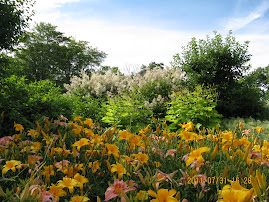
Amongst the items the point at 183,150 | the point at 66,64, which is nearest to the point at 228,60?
the point at 183,150

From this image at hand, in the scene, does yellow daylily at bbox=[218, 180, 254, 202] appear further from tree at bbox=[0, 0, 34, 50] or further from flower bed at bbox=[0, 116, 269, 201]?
tree at bbox=[0, 0, 34, 50]

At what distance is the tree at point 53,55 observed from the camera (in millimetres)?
26828

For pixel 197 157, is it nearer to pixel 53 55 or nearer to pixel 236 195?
pixel 236 195

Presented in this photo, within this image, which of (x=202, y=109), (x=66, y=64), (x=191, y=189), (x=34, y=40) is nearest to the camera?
(x=191, y=189)

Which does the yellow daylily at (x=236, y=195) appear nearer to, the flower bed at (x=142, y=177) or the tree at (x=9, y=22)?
the flower bed at (x=142, y=177)

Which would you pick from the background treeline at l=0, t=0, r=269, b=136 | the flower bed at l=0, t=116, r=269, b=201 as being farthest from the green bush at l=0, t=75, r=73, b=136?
the flower bed at l=0, t=116, r=269, b=201

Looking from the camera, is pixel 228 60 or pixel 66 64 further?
pixel 66 64

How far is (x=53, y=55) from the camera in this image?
1108 inches

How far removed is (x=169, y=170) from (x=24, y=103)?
11.7 ft

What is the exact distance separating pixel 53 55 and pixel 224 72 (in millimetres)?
25263

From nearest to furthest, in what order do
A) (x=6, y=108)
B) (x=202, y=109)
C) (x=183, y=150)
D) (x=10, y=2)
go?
(x=183, y=150) → (x=6, y=108) → (x=10, y=2) → (x=202, y=109)

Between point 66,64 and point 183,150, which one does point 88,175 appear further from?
point 66,64

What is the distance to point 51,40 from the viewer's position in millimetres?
29500

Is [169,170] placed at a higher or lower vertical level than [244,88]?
lower
